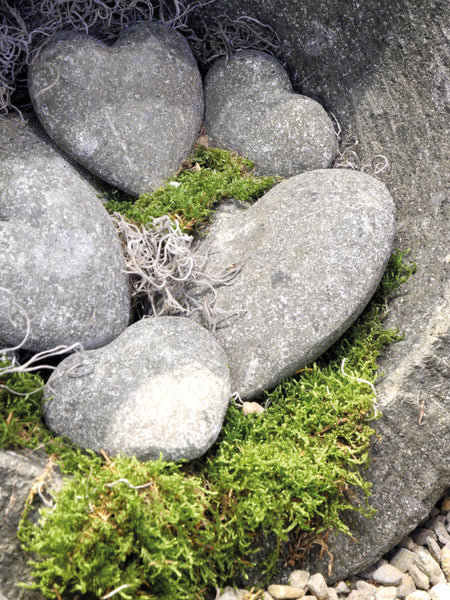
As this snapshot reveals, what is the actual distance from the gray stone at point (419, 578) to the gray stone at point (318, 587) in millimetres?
282

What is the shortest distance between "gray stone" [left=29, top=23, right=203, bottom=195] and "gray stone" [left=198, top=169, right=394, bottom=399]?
1.43 feet

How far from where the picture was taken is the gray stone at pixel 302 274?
75.9 inches

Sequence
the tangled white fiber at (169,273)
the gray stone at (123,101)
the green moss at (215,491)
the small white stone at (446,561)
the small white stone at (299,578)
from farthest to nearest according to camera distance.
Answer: the gray stone at (123,101), the tangled white fiber at (169,273), the small white stone at (446,561), the small white stone at (299,578), the green moss at (215,491)

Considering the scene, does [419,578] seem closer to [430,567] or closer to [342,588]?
[430,567]

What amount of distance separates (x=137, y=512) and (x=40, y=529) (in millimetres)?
232

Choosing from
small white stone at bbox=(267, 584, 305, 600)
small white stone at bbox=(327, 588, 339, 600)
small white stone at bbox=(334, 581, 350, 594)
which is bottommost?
small white stone at bbox=(334, 581, 350, 594)

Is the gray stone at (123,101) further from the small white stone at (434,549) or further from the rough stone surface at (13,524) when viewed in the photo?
the small white stone at (434,549)

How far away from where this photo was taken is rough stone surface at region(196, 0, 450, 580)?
1.87 metres

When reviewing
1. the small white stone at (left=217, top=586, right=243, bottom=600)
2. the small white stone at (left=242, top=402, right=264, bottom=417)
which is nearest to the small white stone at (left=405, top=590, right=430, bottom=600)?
the small white stone at (left=217, top=586, right=243, bottom=600)

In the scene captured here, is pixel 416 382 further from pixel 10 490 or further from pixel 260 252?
pixel 10 490

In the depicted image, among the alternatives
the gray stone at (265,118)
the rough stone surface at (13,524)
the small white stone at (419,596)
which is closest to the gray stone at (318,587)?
the small white stone at (419,596)

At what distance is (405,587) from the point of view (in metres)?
1.88

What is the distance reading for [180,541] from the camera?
1604 mm

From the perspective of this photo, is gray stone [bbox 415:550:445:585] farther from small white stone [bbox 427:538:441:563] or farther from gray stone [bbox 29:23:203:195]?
gray stone [bbox 29:23:203:195]
